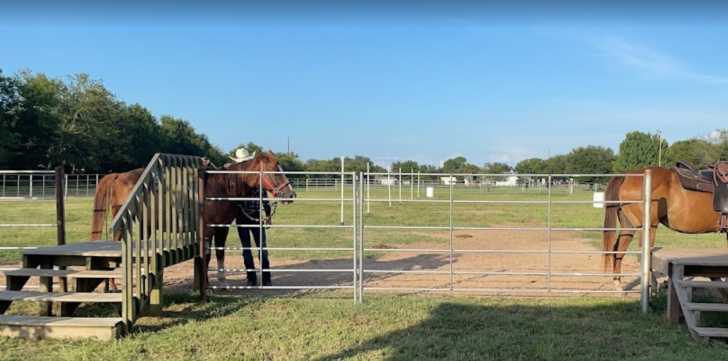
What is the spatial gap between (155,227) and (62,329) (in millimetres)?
1205

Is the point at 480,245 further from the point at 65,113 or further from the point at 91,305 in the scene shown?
the point at 65,113

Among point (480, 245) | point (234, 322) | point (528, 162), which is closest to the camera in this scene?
point (234, 322)

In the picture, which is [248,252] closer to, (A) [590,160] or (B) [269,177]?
(B) [269,177]

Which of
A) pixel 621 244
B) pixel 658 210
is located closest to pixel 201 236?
pixel 621 244

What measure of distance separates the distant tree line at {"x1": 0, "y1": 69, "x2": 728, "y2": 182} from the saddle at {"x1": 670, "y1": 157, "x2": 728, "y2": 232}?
22.1 metres

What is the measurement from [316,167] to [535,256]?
52.8 metres

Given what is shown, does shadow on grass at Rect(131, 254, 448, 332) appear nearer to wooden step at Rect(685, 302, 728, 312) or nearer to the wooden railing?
the wooden railing

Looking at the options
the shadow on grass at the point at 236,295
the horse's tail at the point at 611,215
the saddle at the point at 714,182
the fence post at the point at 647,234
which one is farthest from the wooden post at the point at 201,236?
the saddle at the point at 714,182

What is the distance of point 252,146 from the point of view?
224 feet

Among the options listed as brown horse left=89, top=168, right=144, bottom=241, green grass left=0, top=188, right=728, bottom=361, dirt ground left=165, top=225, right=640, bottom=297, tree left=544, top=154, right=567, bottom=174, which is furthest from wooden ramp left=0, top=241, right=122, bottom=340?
tree left=544, top=154, right=567, bottom=174

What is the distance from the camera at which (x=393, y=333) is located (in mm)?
4246

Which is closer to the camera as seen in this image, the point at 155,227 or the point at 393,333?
the point at 393,333

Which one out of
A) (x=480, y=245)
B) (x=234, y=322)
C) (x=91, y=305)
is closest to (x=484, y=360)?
(x=234, y=322)

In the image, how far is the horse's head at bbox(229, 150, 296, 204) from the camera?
597cm
